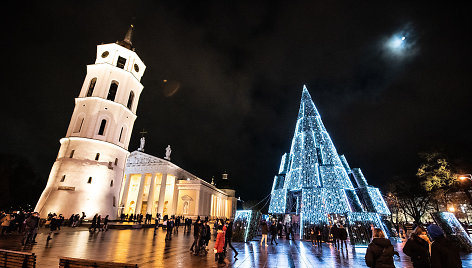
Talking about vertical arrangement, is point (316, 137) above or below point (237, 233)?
above

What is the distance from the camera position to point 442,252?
3.55 m

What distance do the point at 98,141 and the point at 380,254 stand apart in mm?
30247

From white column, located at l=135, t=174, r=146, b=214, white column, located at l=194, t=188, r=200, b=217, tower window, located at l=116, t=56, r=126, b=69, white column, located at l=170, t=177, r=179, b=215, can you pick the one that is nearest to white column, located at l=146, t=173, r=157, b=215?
white column, located at l=135, t=174, r=146, b=214

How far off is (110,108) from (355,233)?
99.2ft

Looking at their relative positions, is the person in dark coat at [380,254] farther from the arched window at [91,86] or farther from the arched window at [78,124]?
the arched window at [91,86]

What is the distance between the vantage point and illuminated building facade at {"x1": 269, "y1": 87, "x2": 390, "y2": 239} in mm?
14719

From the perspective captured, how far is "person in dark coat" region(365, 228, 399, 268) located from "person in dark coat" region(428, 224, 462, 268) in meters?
0.62

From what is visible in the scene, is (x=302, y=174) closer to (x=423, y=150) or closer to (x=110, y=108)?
(x=423, y=150)

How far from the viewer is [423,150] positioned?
23078 millimetres

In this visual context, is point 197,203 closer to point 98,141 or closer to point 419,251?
point 98,141

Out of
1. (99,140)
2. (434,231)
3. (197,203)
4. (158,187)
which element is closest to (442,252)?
(434,231)

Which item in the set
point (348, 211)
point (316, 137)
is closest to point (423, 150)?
point (316, 137)

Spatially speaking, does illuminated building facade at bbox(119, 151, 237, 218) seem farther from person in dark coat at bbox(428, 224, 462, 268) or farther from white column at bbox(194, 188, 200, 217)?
person in dark coat at bbox(428, 224, 462, 268)

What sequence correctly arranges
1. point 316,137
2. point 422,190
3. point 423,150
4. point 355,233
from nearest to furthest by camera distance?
1. point 355,233
2. point 316,137
3. point 423,150
4. point 422,190
